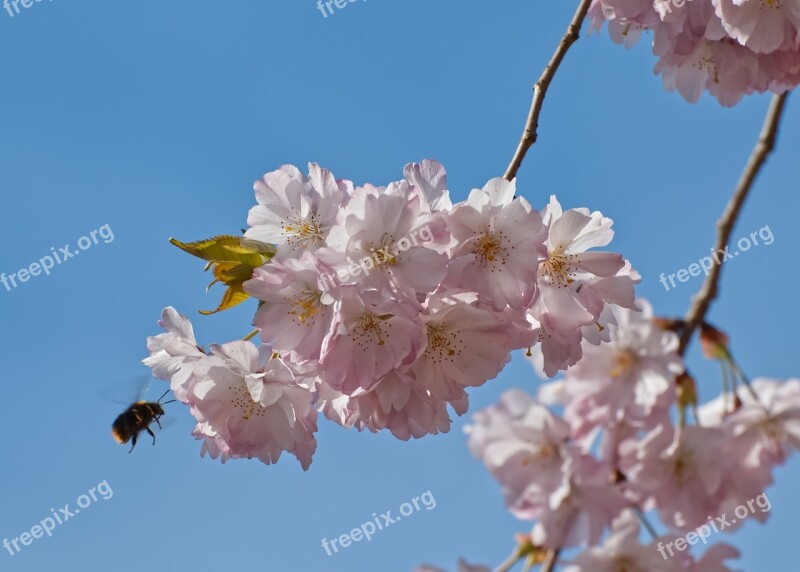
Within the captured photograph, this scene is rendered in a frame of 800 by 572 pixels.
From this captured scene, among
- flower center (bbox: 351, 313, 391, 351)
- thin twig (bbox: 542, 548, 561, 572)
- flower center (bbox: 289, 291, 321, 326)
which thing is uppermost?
flower center (bbox: 289, 291, 321, 326)

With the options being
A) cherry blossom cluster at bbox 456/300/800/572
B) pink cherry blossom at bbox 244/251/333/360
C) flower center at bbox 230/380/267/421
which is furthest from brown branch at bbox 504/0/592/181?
cherry blossom cluster at bbox 456/300/800/572

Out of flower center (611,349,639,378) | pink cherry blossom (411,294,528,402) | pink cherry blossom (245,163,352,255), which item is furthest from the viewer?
flower center (611,349,639,378)

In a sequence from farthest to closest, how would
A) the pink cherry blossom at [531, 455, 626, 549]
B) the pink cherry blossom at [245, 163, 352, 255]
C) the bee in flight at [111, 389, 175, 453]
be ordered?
the bee in flight at [111, 389, 175, 453] < the pink cherry blossom at [531, 455, 626, 549] < the pink cherry blossom at [245, 163, 352, 255]

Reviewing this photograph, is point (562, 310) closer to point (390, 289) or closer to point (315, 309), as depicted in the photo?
point (390, 289)

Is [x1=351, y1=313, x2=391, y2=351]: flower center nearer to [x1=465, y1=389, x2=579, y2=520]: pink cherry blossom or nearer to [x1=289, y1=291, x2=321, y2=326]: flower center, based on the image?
[x1=289, y1=291, x2=321, y2=326]: flower center

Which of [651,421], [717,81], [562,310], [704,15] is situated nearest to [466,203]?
[562,310]

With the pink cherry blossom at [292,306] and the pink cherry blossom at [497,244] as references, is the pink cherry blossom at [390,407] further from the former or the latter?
the pink cherry blossom at [497,244]

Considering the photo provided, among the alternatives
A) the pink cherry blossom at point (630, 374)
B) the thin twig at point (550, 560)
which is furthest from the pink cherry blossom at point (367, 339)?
the pink cherry blossom at point (630, 374)
